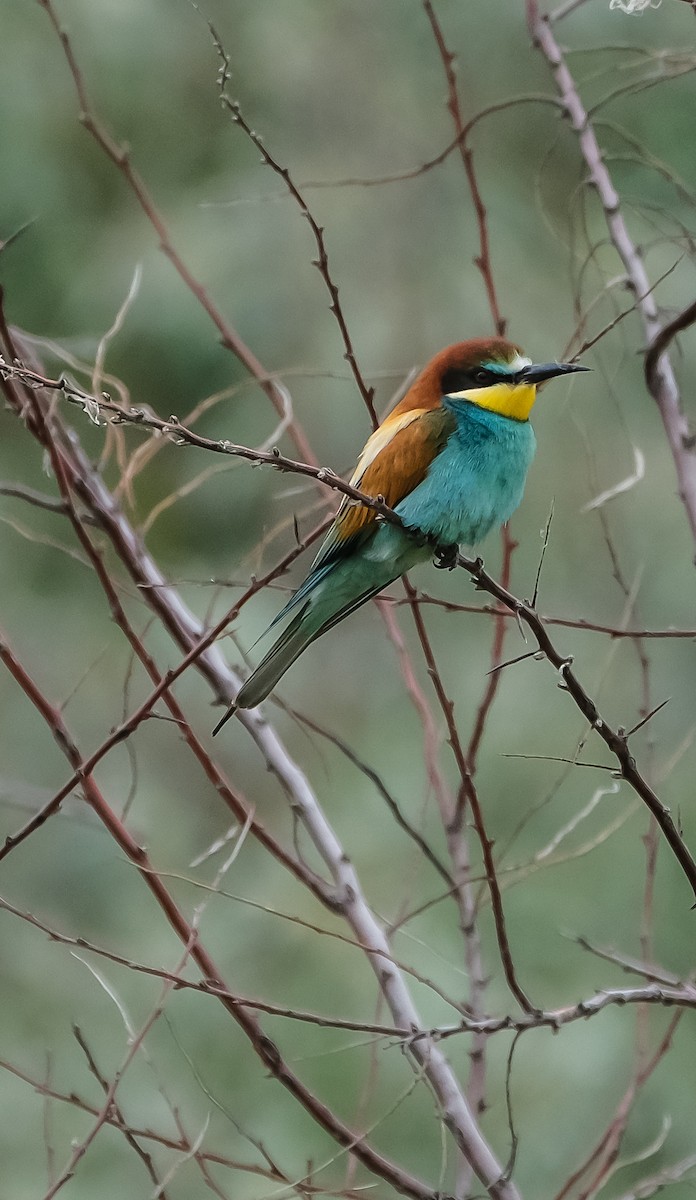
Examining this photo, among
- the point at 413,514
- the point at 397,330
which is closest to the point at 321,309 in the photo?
the point at 397,330

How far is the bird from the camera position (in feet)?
6.35

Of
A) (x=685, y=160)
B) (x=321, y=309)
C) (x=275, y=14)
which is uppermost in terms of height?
(x=275, y=14)

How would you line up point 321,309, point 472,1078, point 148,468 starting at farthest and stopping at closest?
1. point 148,468
2. point 321,309
3. point 472,1078

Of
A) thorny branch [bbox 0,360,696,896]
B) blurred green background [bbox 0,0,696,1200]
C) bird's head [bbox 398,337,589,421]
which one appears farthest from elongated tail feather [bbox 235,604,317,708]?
blurred green background [bbox 0,0,696,1200]

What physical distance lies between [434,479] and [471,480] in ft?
0.18

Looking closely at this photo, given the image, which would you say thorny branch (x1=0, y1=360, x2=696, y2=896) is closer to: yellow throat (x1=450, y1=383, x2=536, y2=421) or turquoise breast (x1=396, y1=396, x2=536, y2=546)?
turquoise breast (x1=396, y1=396, x2=536, y2=546)

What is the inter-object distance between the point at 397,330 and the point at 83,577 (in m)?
1.52

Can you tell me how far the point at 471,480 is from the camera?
6.59 feet

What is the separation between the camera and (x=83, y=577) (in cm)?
538

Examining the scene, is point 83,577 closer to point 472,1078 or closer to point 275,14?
point 275,14

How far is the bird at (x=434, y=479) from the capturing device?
6.35ft

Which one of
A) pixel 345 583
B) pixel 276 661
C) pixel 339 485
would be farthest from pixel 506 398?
pixel 339 485

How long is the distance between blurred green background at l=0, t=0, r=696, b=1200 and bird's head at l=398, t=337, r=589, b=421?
55.6 inches

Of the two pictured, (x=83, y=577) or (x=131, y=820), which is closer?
(x=131, y=820)
